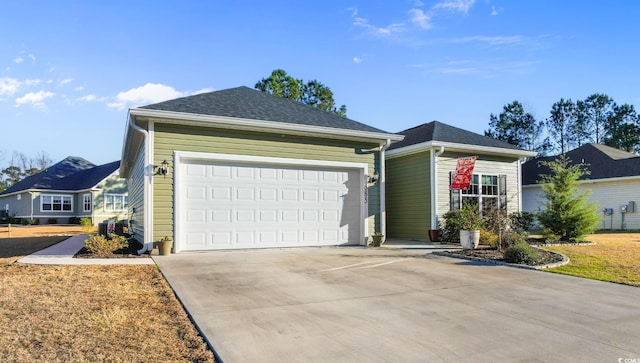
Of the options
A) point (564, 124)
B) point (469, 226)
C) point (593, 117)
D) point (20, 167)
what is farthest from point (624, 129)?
point (20, 167)

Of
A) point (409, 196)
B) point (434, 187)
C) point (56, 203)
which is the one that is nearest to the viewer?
point (434, 187)

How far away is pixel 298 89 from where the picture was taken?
33.6 metres

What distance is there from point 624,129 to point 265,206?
1766 inches

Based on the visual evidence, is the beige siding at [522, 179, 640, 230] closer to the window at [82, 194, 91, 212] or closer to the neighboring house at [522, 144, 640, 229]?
the neighboring house at [522, 144, 640, 229]

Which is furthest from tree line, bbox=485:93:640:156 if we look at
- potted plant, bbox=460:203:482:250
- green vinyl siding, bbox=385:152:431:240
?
potted plant, bbox=460:203:482:250

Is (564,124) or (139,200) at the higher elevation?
(564,124)

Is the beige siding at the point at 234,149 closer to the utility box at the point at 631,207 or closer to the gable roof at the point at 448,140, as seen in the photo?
the gable roof at the point at 448,140

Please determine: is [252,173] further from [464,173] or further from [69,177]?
[69,177]

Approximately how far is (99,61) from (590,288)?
14619 millimetres

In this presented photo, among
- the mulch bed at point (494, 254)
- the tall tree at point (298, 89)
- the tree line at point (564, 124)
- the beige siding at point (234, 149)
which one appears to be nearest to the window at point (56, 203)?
the tall tree at point (298, 89)

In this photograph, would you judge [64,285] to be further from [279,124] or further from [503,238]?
[503,238]

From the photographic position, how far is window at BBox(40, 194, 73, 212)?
33.4 m

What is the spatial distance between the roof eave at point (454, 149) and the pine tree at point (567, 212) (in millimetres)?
1884

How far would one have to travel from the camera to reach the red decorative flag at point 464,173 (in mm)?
13041
